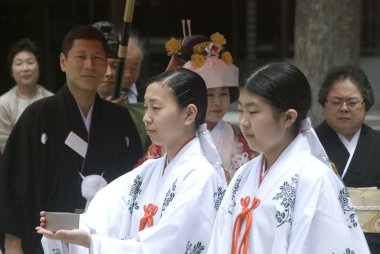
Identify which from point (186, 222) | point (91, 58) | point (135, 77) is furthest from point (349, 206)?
point (135, 77)

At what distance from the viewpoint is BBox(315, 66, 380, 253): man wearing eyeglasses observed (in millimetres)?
4004

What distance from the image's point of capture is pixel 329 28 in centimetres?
642

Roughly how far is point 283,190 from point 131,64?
9.64 ft

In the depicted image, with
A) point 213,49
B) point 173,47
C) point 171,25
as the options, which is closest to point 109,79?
point 173,47

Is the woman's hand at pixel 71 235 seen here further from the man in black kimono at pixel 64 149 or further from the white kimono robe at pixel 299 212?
the man in black kimono at pixel 64 149

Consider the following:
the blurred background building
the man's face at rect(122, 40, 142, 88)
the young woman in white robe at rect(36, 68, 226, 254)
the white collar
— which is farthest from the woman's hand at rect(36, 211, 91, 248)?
the blurred background building

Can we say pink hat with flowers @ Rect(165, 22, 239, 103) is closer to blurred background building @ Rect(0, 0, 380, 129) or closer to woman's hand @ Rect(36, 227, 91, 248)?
woman's hand @ Rect(36, 227, 91, 248)

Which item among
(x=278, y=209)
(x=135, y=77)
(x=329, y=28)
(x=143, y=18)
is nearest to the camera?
(x=278, y=209)

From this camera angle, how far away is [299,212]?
9.26 feet

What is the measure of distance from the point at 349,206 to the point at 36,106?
1.86m

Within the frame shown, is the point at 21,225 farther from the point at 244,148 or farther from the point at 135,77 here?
the point at 135,77

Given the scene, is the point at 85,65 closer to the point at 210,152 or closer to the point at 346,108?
the point at 210,152

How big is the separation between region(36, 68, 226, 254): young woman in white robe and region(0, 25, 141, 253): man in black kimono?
1.82ft

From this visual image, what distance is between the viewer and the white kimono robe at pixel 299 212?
2797mm
